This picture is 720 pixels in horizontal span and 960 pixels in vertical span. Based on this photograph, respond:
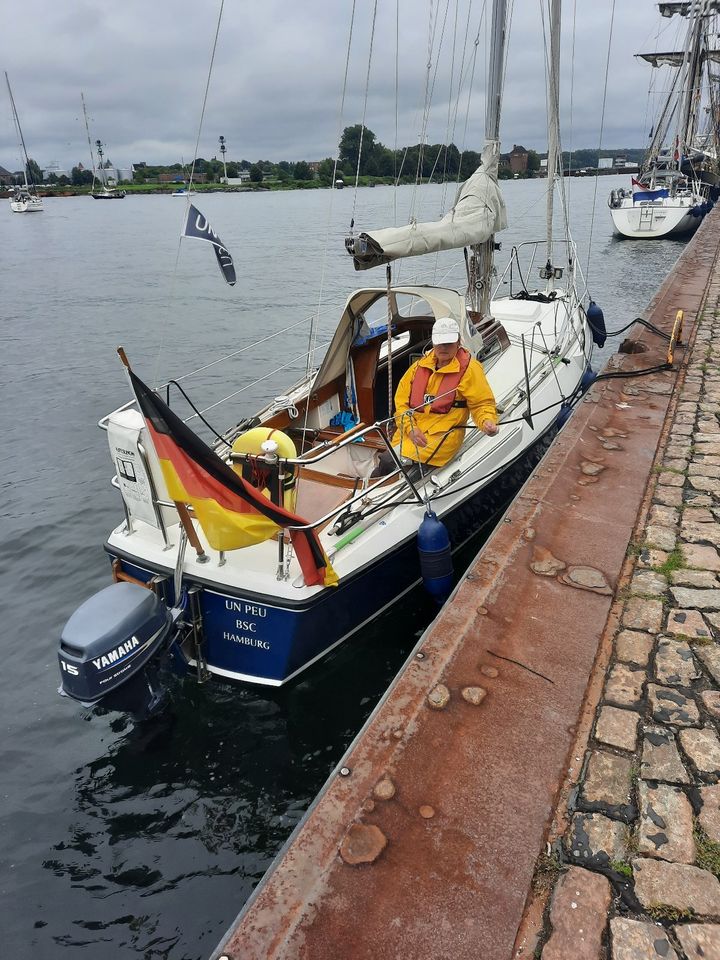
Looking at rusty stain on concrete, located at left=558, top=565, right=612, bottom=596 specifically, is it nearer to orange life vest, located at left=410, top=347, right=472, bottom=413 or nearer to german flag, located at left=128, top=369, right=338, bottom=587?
german flag, located at left=128, top=369, right=338, bottom=587

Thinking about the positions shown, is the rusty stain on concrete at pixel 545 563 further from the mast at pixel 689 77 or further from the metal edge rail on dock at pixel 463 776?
the mast at pixel 689 77

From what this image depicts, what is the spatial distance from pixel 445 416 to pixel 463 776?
3.60 m

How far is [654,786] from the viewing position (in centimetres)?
254

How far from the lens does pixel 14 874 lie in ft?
13.0

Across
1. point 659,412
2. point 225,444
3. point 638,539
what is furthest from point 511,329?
point 638,539

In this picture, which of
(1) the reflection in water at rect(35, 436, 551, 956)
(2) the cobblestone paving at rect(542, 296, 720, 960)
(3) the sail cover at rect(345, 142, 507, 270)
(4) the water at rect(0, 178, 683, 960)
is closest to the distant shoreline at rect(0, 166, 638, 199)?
(3) the sail cover at rect(345, 142, 507, 270)

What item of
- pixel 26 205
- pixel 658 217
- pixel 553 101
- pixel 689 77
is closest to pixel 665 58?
pixel 689 77

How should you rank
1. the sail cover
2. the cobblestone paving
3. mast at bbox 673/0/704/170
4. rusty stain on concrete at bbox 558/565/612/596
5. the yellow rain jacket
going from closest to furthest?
1. the cobblestone paving
2. rusty stain on concrete at bbox 558/565/612/596
3. the yellow rain jacket
4. the sail cover
5. mast at bbox 673/0/704/170

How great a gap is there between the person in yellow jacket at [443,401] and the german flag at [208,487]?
5.97 ft

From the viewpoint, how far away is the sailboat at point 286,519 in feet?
13.2

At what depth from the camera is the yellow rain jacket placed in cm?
557

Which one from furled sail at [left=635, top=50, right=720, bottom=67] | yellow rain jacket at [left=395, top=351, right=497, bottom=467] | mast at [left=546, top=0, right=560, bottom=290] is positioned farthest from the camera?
furled sail at [left=635, top=50, right=720, bottom=67]

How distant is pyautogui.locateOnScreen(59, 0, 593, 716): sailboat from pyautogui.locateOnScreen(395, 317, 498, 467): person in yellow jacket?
202 mm

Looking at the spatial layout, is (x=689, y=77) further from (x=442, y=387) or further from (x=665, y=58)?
(x=442, y=387)
